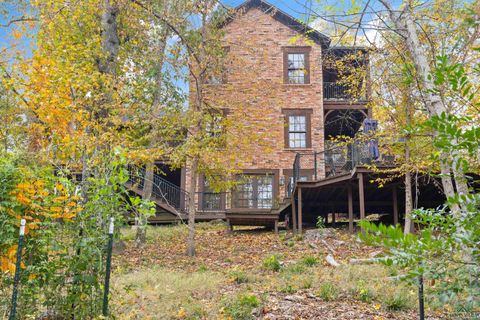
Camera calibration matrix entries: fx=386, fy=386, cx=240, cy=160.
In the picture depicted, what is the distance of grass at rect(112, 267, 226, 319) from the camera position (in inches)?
186

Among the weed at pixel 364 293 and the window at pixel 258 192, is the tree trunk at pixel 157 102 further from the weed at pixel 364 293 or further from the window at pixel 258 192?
the weed at pixel 364 293

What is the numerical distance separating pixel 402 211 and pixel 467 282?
1443 cm

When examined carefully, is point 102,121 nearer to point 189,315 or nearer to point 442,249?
point 189,315

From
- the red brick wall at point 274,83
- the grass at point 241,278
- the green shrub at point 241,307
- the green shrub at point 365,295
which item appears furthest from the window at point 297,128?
the green shrub at point 241,307

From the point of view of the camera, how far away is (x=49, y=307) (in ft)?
12.5

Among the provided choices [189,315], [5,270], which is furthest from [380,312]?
[5,270]

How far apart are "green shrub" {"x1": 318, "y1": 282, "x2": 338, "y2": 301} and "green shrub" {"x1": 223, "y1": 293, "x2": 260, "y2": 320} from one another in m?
1.12

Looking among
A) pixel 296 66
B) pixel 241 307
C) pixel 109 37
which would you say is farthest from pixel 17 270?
pixel 296 66

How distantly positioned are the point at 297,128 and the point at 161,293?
13.6 metres

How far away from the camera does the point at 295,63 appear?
19.0 metres

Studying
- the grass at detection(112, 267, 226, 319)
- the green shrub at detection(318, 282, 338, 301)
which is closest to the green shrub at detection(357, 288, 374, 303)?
the green shrub at detection(318, 282, 338, 301)

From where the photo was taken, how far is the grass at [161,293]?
15.5ft

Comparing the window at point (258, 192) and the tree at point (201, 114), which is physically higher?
the tree at point (201, 114)

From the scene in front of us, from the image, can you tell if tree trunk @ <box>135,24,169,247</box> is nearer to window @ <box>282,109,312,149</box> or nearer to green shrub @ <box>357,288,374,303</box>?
window @ <box>282,109,312,149</box>
